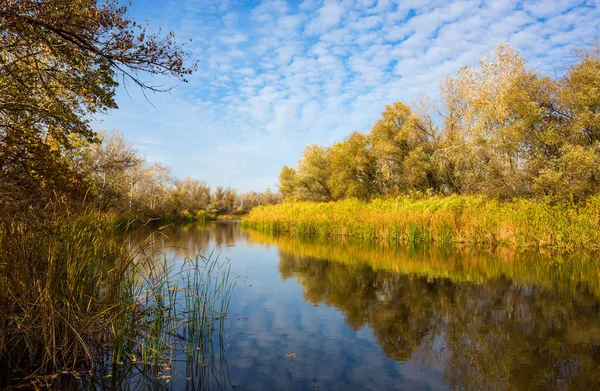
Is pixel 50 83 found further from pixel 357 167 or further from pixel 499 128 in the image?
pixel 357 167

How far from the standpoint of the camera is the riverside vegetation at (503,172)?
15266 mm

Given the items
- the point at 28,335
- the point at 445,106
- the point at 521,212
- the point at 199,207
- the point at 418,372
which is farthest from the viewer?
the point at 199,207

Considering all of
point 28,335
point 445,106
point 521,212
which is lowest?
point 28,335

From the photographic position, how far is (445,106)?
28.2 metres

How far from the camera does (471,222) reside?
55.0 ft

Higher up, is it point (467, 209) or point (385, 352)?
point (467, 209)

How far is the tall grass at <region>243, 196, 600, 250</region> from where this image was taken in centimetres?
1441

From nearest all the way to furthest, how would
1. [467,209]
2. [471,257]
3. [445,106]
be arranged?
[471,257] → [467,209] → [445,106]

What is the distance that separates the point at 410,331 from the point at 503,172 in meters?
16.2

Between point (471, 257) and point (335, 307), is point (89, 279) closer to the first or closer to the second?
point (335, 307)

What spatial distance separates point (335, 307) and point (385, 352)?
239 cm

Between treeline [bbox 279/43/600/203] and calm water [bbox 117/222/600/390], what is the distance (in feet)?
21.7

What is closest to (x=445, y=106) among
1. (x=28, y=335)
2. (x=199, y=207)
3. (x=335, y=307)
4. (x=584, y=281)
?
(x=584, y=281)

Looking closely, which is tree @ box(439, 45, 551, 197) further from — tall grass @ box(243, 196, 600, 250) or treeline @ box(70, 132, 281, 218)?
treeline @ box(70, 132, 281, 218)
